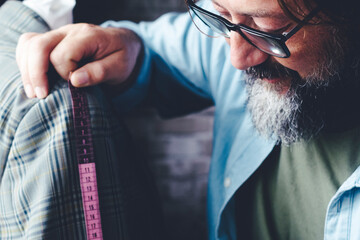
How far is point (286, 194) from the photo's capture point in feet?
3.36

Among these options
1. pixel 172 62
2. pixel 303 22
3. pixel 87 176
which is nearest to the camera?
pixel 303 22

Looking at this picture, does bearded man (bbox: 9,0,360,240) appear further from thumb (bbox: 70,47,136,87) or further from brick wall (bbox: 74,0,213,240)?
brick wall (bbox: 74,0,213,240)

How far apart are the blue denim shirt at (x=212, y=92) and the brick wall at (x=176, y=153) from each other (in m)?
0.48

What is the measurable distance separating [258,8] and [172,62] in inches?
24.0

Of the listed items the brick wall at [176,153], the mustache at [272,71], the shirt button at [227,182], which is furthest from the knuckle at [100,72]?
the brick wall at [176,153]

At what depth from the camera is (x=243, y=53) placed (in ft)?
2.58

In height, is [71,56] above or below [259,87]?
above

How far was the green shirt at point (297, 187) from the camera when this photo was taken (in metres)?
0.90

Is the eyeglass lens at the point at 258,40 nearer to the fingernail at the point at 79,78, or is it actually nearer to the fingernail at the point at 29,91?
the fingernail at the point at 79,78

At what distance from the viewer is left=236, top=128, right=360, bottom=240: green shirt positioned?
0.90 metres

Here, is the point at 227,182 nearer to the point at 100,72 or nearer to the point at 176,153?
the point at 100,72

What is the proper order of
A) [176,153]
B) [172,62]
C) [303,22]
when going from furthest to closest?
[176,153]
[172,62]
[303,22]

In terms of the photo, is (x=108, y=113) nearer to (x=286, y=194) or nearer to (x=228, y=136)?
(x=228, y=136)

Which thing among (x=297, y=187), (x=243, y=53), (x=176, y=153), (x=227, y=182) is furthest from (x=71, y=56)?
(x=176, y=153)
